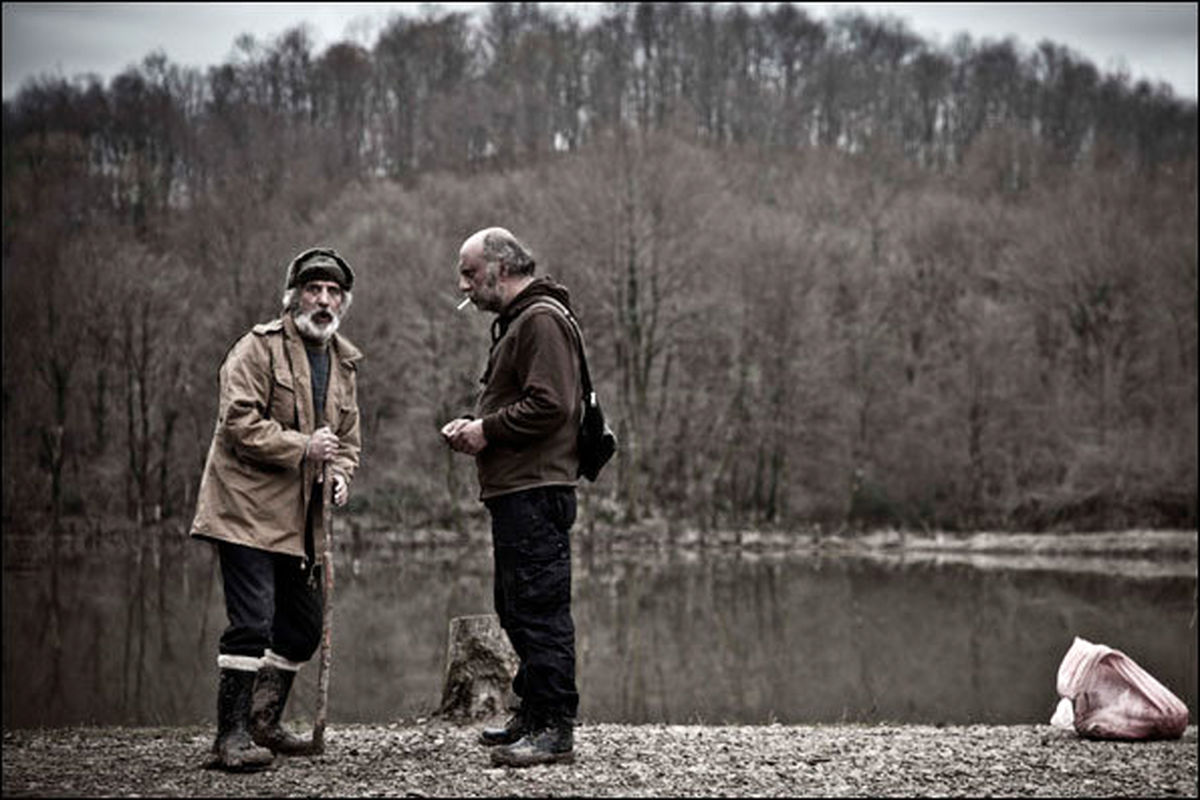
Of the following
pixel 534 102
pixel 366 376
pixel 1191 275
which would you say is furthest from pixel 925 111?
pixel 366 376

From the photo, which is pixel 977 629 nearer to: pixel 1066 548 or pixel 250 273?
pixel 1066 548

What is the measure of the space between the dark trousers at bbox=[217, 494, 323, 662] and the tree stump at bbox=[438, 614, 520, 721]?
95.0 inches

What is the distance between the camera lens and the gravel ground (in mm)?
6477

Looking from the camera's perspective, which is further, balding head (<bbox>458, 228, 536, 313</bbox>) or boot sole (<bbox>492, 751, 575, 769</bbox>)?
balding head (<bbox>458, 228, 536, 313</bbox>)

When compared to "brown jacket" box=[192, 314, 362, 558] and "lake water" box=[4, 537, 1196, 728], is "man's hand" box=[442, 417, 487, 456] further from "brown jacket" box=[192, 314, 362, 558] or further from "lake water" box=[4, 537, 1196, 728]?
"lake water" box=[4, 537, 1196, 728]

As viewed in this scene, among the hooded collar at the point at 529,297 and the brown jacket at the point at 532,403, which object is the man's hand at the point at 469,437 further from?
the hooded collar at the point at 529,297

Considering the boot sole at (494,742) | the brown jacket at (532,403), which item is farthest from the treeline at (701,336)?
the brown jacket at (532,403)

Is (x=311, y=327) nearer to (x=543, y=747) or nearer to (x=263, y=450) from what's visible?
(x=263, y=450)

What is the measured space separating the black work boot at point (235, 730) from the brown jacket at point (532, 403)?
149 cm

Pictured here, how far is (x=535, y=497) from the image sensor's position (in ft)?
23.5

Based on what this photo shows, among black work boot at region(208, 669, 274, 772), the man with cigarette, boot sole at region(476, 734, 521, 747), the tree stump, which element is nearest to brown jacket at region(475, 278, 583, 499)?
the man with cigarette

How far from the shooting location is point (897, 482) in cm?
4947

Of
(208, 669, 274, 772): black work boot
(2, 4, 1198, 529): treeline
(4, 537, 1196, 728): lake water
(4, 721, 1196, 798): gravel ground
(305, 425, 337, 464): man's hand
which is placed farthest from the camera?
(2, 4, 1198, 529): treeline

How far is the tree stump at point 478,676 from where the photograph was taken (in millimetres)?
9938
